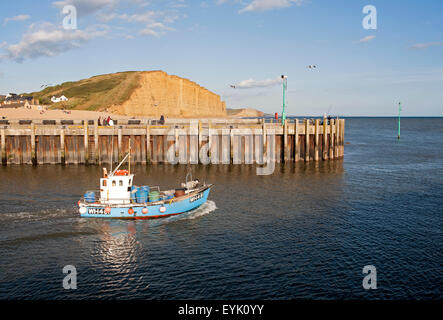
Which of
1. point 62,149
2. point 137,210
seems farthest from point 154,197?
point 62,149

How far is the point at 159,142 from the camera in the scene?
44000 mm

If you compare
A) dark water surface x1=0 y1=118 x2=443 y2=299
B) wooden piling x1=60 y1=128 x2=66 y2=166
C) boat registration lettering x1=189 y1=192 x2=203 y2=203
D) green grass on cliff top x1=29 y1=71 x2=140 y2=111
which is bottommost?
dark water surface x1=0 y1=118 x2=443 y2=299

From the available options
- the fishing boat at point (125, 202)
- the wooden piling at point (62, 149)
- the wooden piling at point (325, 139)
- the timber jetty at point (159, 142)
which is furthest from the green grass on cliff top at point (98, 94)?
the fishing boat at point (125, 202)

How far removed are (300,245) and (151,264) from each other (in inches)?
320

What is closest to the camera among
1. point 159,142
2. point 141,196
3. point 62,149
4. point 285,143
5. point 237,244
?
point 237,244

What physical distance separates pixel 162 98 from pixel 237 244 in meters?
125

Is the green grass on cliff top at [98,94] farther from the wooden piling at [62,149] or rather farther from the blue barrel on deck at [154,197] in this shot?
the blue barrel on deck at [154,197]

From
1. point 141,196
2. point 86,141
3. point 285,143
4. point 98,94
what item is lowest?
point 141,196

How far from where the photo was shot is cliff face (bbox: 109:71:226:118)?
123 meters

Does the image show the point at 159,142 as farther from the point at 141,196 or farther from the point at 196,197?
the point at 141,196

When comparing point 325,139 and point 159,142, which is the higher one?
point 325,139

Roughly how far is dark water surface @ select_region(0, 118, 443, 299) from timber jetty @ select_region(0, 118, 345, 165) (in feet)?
28.5

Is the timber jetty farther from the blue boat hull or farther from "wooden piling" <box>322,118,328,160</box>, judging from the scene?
the blue boat hull

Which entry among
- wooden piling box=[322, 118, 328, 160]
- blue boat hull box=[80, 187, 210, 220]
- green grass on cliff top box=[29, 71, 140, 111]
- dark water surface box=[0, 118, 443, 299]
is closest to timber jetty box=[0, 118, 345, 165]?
wooden piling box=[322, 118, 328, 160]
